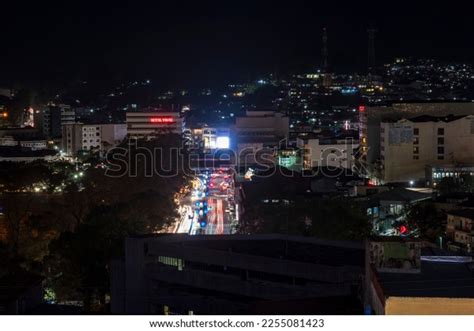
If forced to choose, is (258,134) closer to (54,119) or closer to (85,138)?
(85,138)

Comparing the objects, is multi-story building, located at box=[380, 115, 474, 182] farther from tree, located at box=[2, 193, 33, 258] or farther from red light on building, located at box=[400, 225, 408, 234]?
tree, located at box=[2, 193, 33, 258]

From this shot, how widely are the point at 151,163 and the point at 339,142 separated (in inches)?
175

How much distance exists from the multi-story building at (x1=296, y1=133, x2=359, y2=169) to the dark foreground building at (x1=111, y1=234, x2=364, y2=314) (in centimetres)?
1153

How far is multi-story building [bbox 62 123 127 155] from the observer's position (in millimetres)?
24812

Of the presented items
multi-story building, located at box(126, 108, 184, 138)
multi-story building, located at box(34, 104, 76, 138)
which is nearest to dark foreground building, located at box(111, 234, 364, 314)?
multi-story building, located at box(126, 108, 184, 138)

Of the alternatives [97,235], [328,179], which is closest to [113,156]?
[328,179]

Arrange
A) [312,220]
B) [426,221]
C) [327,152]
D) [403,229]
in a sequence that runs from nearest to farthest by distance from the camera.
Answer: [312,220], [403,229], [426,221], [327,152]

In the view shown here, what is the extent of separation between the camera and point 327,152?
1823 centimetres

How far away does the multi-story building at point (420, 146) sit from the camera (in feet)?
48.5

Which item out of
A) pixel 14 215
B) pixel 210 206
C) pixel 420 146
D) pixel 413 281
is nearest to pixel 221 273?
pixel 413 281

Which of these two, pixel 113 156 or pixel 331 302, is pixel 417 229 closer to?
pixel 331 302

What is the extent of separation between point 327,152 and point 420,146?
3.56 metres

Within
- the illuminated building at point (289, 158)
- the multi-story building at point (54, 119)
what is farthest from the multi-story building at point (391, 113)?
the multi-story building at point (54, 119)

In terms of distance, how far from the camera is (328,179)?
46.6ft
